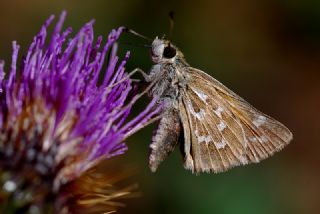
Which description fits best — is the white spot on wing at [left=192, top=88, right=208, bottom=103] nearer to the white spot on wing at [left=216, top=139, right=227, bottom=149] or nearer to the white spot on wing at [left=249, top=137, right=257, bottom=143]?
the white spot on wing at [left=216, top=139, right=227, bottom=149]

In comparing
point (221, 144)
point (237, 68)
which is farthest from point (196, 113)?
point (237, 68)

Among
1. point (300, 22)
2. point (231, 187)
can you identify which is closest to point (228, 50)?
point (300, 22)

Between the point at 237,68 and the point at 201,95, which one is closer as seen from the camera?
the point at 201,95

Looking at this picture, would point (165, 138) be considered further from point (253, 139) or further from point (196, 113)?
point (253, 139)

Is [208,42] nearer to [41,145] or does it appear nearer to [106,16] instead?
[106,16]

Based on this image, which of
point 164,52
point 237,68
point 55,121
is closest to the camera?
point 55,121

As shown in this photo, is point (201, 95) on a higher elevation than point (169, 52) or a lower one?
lower

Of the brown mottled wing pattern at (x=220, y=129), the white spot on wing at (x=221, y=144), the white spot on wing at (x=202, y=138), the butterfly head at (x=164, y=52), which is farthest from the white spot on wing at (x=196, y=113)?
the butterfly head at (x=164, y=52)
